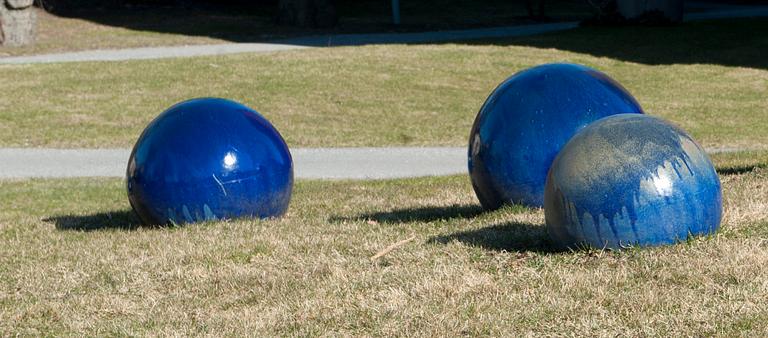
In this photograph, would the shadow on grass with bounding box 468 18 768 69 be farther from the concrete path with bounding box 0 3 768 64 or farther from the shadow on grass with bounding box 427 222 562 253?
the shadow on grass with bounding box 427 222 562 253

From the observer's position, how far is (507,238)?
7.29 meters

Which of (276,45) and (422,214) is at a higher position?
(422,214)

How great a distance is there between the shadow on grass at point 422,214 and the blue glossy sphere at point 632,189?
86.7 inches

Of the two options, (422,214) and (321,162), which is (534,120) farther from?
(321,162)

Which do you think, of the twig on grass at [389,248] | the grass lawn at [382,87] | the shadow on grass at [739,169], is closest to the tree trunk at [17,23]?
the grass lawn at [382,87]

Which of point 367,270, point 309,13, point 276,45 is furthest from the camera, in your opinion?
point 309,13

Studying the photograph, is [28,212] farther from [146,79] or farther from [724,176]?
[146,79]

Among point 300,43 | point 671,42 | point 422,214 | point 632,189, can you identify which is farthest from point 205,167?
point 671,42

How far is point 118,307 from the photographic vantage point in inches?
247

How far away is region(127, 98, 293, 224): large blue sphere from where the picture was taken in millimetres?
8609

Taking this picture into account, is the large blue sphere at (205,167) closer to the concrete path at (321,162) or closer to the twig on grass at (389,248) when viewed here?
the twig on grass at (389,248)

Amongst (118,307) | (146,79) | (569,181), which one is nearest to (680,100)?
(146,79)

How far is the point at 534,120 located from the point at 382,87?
11.6m

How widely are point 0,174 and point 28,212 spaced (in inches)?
106
